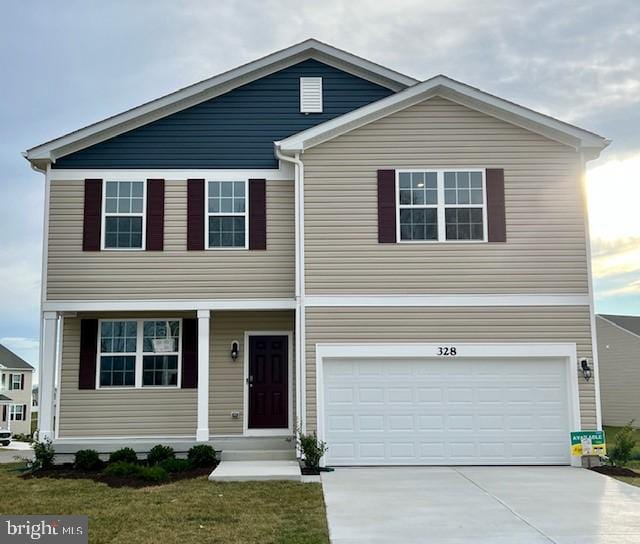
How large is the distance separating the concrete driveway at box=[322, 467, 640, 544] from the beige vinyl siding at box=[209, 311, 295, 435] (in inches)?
117

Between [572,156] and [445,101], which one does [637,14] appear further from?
[445,101]

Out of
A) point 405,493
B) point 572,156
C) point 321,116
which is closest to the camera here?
point 405,493

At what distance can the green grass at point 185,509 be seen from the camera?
24.6 ft

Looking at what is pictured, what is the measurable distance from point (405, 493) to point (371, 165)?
6.07 metres

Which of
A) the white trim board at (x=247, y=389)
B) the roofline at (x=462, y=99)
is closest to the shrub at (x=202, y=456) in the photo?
the white trim board at (x=247, y=389)

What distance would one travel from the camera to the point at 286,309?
13633 mm

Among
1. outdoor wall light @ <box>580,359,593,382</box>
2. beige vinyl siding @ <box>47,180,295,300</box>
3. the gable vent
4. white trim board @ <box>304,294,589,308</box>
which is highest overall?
the gable vent

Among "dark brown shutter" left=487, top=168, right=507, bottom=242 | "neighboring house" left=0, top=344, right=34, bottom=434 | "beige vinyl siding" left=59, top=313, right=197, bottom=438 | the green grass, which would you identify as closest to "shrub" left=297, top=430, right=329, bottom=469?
the green grass

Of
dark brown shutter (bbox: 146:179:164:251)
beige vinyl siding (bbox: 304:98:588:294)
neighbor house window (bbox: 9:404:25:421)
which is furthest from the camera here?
neighbor house window (bbox: 9:404:25:421)

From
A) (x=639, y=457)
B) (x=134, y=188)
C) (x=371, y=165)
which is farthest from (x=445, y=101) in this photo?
(x=639, y=457)

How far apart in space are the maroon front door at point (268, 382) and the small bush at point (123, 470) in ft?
9.41

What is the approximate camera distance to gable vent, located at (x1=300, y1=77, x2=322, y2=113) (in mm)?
14633

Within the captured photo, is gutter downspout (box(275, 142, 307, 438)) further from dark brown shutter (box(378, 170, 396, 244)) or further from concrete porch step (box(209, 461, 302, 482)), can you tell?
dark brown shutter (box(378, 170, 396, 244))

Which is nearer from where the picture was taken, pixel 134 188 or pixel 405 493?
pixel 405 493
